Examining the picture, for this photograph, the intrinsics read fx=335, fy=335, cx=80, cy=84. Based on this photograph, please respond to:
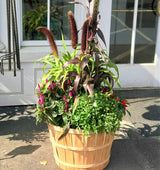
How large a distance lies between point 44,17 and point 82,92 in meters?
2.33

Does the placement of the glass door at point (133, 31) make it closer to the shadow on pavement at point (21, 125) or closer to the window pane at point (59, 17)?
the window pane at point (59, 17)

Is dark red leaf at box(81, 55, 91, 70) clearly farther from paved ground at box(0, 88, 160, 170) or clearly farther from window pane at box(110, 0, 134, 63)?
window pane at box(110, 0, 134, 63)

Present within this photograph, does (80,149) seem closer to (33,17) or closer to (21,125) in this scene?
(21,125)

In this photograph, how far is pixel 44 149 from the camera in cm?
411

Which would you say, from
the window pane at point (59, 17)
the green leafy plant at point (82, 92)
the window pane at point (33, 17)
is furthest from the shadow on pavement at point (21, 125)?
the window pane at point (59, 17)

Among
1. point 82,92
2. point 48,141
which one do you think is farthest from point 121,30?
point 82,92

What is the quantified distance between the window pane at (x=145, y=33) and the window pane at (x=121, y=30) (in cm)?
17

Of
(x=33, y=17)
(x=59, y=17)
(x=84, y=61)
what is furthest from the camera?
(x=59, y=17)

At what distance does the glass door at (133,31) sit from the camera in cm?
602

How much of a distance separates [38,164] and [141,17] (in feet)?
11.5

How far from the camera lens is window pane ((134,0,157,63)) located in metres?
6.09

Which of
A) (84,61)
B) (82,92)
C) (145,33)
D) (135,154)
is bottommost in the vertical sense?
(135,154)

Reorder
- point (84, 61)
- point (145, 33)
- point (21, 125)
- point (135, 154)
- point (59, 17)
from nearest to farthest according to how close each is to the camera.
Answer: point (84, 61), point (135, 154), point (21, 125), point (59, 17), point (145, 33)

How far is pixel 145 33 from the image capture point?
627 cm
